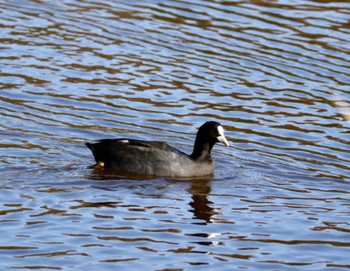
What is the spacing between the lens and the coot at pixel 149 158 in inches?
589

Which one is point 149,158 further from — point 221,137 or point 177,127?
point 177,127

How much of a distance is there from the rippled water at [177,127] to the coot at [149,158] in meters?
Result: 0.23

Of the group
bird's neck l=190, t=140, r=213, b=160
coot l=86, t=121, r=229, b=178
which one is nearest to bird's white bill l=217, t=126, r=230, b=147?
coot l=86, t=121, r=229, b=178

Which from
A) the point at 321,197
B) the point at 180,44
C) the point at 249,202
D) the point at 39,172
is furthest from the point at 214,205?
the point at 180,44

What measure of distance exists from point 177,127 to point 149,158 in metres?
1.74

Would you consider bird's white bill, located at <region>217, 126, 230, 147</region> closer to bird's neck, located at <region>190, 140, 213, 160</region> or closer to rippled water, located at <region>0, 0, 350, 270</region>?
bird's neck, located at <region>190, 140, 213, 160</region>

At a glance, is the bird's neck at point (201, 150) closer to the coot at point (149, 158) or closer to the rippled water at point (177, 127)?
the coot at point (149, 158)

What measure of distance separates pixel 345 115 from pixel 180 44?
164 inches

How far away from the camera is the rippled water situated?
456 inches

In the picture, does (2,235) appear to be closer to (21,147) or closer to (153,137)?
(21,147)

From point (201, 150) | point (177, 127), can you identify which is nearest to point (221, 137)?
point (201, 150)

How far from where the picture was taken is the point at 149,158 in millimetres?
14969

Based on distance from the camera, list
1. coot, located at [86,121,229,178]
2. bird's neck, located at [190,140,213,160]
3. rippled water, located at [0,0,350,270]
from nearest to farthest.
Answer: rippled water, located at [0,0,350,270], coot, located at [86,121,229,178], bird's neck, located at [190,140,213,160]

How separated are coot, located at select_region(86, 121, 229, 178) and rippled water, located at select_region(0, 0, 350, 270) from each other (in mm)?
234
